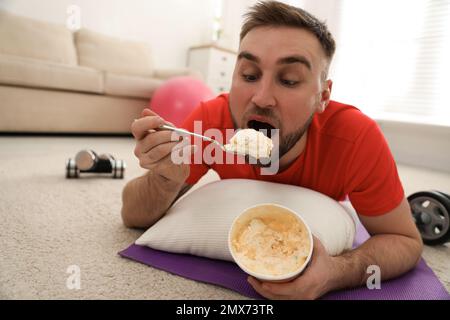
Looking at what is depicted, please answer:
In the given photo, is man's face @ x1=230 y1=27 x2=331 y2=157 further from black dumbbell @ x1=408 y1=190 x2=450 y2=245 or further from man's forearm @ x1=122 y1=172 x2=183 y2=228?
black dumbbell @ x1=408 y1=190 x2=450 y2=245

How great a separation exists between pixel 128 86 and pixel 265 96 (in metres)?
2.50

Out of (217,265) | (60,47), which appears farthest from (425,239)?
(60,47)

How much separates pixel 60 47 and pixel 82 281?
3.02m

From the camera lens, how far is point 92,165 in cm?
160

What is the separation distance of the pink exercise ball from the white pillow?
72.5 inches

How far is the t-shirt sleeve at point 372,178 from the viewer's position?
0.83 meters

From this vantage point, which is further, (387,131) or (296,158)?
(387,131)

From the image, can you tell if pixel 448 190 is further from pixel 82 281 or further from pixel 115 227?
pixel 82 281

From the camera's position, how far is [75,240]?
91 centimetres

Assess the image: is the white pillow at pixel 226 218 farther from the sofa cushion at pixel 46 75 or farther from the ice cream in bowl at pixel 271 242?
the sofa cushion at pixel 46 75

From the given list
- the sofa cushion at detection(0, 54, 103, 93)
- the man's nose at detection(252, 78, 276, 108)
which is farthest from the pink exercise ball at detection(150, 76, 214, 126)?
the man's nose at detection(252, 78, 276, 108)

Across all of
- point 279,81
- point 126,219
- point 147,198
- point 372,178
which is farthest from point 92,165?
point 372,178

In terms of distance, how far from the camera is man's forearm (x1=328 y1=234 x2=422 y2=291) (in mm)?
714

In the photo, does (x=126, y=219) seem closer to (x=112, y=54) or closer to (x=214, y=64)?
(x=112, y=54)
